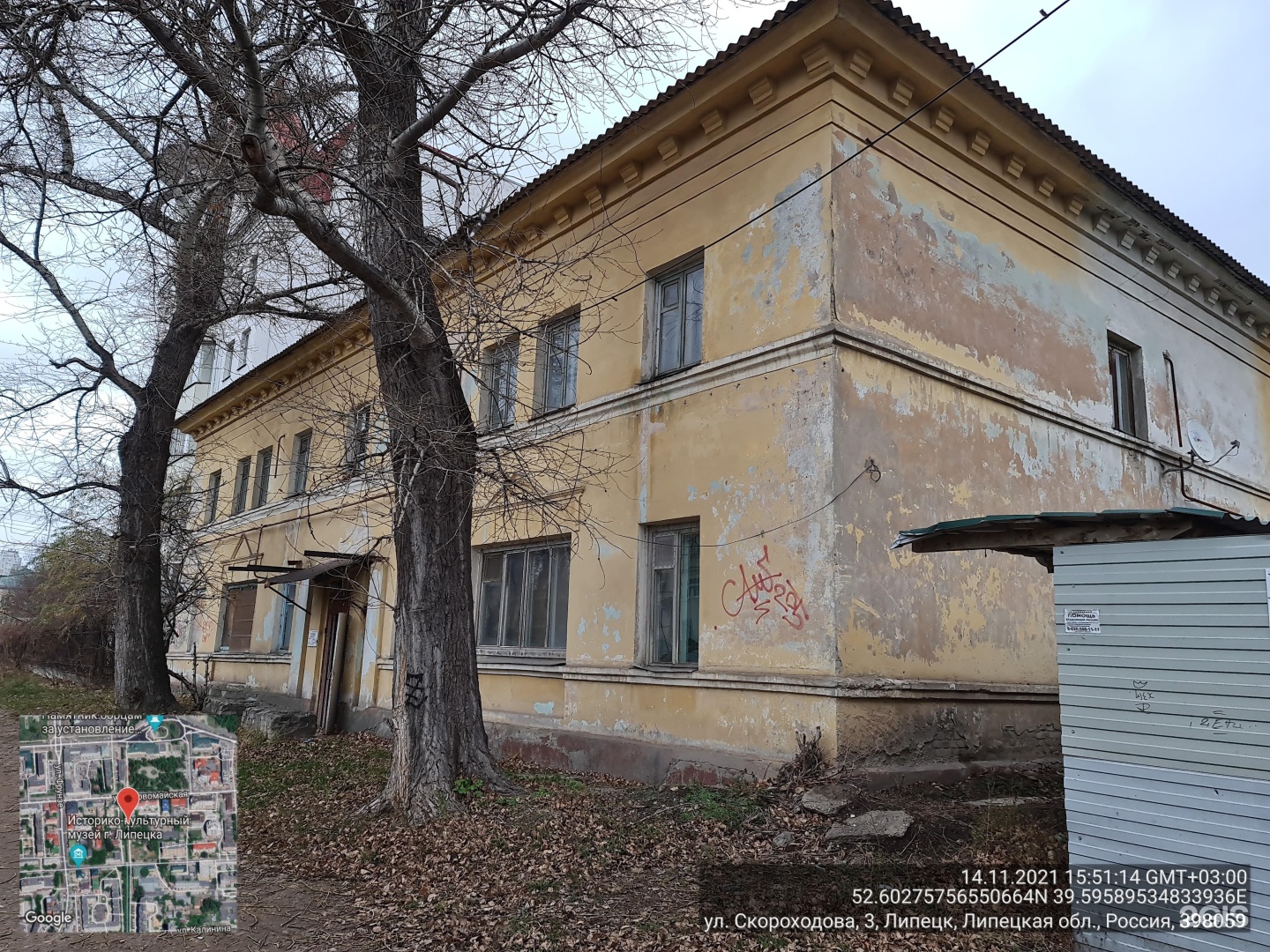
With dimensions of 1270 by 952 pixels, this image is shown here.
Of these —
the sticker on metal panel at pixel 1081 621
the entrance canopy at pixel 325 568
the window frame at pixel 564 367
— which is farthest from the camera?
the entrance canopy at pixel 325 568

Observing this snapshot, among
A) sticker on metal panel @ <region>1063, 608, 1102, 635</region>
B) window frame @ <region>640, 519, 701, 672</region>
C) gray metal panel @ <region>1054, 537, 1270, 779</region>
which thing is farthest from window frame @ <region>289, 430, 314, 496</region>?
gray metal panel @ <region>1054, 537, 1270, 779</region>

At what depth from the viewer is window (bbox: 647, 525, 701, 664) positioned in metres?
9.16

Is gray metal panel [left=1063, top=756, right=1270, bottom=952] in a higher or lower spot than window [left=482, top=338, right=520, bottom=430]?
lower

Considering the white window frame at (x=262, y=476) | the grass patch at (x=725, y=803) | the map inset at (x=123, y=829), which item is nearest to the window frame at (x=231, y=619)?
the white window frame at (x=262, y=476)

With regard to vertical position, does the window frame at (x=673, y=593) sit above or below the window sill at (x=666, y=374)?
below

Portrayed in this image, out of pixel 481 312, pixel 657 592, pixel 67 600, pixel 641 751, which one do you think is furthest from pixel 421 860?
pixel 67 600

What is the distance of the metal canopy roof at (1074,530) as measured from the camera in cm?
437

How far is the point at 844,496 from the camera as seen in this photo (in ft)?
26.0

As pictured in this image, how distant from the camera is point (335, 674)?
1523 centimetres

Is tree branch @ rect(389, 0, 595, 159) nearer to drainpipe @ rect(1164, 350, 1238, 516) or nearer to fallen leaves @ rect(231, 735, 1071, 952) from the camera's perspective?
fallen leaves @ rect(231, 735, 1071, 952)

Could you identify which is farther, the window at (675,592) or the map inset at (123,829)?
Answer: the window at (675,592)

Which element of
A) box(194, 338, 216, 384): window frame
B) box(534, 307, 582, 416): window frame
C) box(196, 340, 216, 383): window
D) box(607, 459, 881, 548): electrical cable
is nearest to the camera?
box(607, 459, 881, 548): electrical cable

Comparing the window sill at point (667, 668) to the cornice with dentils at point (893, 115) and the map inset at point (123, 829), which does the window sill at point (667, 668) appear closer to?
the map inset at point (123, 829)

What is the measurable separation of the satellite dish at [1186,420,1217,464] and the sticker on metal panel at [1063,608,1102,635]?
31.4 ft
